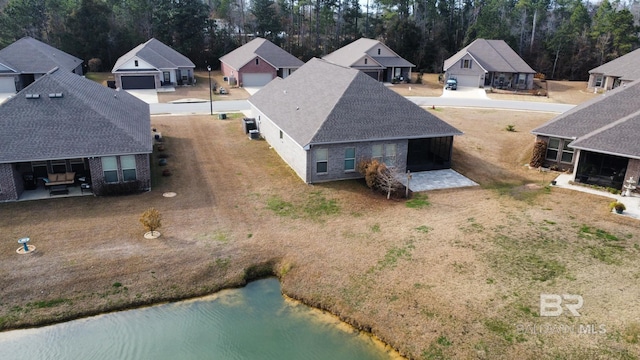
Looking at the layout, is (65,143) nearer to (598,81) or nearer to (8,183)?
(8,183)

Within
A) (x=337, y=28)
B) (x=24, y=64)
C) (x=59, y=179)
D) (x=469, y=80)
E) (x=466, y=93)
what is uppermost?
(x=337, y=28)

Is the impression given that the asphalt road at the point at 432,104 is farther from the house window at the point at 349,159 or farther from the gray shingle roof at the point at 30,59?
the house window at the point at 349,159

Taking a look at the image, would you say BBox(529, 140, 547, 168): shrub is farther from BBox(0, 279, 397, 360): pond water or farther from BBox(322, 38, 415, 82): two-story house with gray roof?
BBox(322, 38, 415, 82): two-story house with gray roof

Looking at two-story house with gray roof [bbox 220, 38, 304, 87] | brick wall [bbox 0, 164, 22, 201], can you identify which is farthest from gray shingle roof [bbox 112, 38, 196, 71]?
brick wall [bbox 0, 164, 22, 201]

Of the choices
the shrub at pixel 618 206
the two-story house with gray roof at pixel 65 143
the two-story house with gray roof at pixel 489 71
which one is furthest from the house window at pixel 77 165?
the two-story house with gray roof at pixel 489 71

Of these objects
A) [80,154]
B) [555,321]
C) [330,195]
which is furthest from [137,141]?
[555,321]

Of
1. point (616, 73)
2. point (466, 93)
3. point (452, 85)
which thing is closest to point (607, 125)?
point (466, 93)
